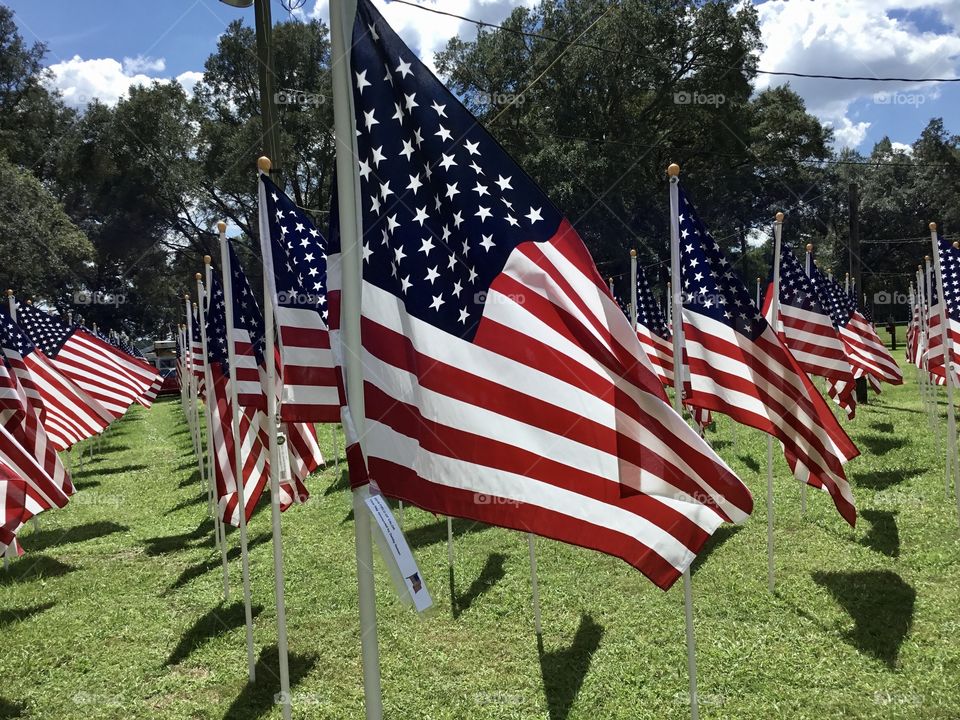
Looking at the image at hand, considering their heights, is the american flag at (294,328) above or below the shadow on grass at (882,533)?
above

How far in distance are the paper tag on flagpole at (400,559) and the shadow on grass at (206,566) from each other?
720 cm

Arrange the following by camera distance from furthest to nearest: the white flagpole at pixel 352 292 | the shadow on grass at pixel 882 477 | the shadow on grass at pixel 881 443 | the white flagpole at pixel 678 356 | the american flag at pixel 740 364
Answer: the shadow on grass at pixel 881 443
the shadow on grass at pixel 882 477
the american flag at pixel 740 364
the white flagpole at pixel 678 356
the white flagpole at pixel 352 292

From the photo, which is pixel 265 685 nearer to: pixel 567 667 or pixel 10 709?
pixel 10 709

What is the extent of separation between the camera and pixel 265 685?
20.7 ft

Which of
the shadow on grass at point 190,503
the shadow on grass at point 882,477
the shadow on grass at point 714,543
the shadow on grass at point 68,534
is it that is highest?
the shadow on grass at point 882,477

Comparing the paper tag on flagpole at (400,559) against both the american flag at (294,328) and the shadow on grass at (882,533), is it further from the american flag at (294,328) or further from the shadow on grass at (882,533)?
the shadow on grass at (882,533)

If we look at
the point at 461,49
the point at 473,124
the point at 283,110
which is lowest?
the point at 473,124

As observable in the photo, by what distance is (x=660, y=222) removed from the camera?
115ft

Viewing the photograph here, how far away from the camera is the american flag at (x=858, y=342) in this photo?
13703 millimetres

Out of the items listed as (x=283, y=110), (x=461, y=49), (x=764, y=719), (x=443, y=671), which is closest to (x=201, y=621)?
(x=443, y=671)

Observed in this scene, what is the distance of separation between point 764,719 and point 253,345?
5.01 m

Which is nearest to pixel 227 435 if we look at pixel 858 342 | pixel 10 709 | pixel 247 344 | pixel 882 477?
pixel 247 344

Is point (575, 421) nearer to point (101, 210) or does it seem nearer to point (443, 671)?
point (443, 671)

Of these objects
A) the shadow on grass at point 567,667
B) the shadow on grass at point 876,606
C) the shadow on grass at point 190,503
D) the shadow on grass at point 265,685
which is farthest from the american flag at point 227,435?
the shadow on grass at point 190,503
